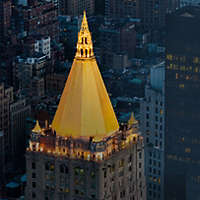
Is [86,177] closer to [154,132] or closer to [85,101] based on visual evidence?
[85,101]

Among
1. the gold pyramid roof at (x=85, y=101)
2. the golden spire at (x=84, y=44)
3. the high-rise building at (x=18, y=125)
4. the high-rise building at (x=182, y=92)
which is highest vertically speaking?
the golden spire at (x=84, y=44)

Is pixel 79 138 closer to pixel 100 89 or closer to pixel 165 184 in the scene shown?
pixel 100 89

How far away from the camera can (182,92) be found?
455 ft

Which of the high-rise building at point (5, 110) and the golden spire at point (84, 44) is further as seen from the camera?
the high-rise building at point (5, 110)

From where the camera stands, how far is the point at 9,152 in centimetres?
17150

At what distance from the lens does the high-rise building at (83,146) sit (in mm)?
68750

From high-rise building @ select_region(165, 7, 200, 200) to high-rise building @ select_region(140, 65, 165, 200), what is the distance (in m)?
4.04

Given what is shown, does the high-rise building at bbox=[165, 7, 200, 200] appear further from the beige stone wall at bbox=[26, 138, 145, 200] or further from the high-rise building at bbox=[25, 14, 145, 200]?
the high-rise building at bbox=[25, 14, 145, 200]

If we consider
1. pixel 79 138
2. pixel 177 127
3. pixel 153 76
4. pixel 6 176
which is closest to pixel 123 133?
pixel 79 138

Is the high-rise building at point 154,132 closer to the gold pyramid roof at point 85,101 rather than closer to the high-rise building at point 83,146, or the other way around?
the high-rise building at point 83,146

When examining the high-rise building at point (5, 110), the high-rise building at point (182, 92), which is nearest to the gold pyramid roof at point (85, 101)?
the high-rise building at point (182, 92)

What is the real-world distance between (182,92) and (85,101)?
233 feet

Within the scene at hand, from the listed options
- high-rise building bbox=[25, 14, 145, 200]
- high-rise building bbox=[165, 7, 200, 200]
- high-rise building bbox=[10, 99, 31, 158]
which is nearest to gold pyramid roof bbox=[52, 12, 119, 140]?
high-rise building bbox=[25, 14, 145, 200]

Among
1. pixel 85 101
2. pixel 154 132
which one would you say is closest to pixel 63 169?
pixel 85 101
